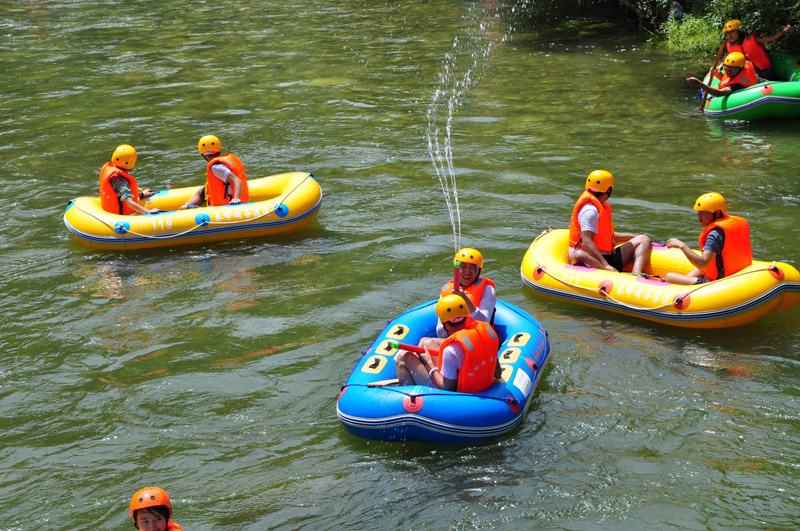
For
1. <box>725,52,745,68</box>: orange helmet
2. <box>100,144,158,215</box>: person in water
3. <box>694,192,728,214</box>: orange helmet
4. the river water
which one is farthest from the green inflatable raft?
<box>100,144,158,215</box>: person in water

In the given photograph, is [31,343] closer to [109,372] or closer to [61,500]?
[109,372]

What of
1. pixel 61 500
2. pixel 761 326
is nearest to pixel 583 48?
pixel 761 326

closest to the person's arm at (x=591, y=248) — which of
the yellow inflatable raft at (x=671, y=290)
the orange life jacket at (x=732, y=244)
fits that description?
the yellow inflatable raft at (x=671, y=290)

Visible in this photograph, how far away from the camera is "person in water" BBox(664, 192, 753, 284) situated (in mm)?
9164

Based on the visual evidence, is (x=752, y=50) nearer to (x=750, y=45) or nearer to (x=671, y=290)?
(x=750, y=45)

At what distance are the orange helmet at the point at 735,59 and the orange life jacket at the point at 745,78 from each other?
16cm

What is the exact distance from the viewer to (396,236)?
11.8m

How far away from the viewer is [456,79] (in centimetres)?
1805

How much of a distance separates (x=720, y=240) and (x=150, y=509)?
5.84 metres

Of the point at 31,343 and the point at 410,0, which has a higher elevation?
the point at 410,0

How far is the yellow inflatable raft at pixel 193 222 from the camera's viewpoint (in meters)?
11.6

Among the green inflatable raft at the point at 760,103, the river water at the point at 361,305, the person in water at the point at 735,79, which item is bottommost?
the river water at the point at 361,305

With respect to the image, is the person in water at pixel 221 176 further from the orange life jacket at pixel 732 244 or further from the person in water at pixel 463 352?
the orange life jacket at pixel 732 244

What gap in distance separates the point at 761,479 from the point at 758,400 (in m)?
1.12
